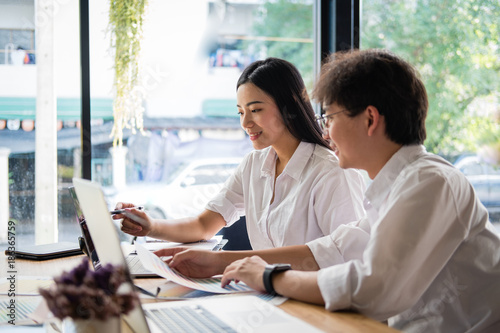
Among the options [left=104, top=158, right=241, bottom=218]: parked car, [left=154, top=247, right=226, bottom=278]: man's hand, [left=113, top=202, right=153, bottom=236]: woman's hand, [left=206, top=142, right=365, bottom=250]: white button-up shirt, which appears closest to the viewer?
[left=154, top=247, right=226, bottom=278]: man's hand

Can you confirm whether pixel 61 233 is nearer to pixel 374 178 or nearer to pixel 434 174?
pixel 374 178

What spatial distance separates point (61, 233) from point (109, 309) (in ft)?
8.01

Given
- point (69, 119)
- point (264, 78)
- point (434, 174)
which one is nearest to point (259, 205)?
point (264, 78)

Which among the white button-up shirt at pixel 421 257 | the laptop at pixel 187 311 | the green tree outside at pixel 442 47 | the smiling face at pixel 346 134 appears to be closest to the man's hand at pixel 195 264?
the laptop at pixel 187 311

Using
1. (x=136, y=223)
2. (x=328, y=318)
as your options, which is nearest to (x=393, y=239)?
(x=328, y=318)

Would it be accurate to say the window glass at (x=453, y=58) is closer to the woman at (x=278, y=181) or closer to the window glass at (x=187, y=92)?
the window glass at (x=187, y=92)

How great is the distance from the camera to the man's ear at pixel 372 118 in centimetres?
132

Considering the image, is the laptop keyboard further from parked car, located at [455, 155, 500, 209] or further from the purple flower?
parked car, located at [455, 155, 500, 209]

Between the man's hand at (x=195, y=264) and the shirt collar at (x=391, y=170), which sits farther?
the man's hand at (x=195, y=264)

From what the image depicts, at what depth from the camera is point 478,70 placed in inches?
123

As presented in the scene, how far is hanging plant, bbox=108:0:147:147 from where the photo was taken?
3.03 meters

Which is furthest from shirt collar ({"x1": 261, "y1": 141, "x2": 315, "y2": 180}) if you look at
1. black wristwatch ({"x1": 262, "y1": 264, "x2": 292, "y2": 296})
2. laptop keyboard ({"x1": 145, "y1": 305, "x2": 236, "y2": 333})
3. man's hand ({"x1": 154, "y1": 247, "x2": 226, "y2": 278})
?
laptop keyboard ({"x1": 145, "y1": 305, "x2": 236, "y2": 333})

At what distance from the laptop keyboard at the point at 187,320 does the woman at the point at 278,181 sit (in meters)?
0.77

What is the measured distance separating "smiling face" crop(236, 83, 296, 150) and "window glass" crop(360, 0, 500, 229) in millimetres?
1522
